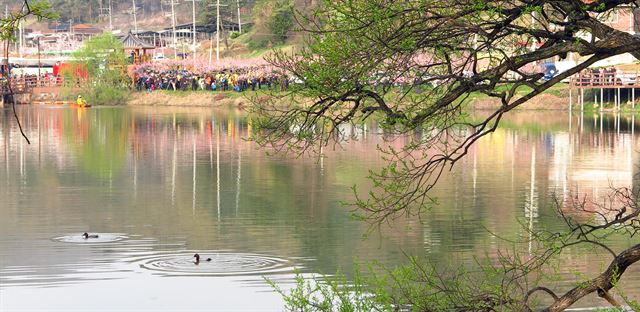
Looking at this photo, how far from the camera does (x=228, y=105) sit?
120 meters

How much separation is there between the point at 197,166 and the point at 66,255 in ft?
80.1

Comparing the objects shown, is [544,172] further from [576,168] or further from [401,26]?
[401,26]

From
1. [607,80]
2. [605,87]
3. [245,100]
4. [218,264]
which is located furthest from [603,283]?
[245,100]

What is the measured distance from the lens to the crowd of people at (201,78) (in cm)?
12775

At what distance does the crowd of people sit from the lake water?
2239 inches

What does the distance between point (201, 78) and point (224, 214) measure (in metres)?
98.5

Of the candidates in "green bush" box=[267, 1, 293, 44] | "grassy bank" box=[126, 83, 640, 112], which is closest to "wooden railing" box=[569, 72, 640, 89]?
"grassy bank" box=[126, 83, 640, 112]

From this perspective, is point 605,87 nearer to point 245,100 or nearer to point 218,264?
point 245,100

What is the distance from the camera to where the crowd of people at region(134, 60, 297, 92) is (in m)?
128

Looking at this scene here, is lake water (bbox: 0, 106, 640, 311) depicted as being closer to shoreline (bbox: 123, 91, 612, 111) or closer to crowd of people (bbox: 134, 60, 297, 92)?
shoreline (bbox: 123, 91, 612, 111)

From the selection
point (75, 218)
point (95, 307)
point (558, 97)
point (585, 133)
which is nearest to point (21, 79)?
point (558, 97)

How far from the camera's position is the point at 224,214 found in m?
36.6

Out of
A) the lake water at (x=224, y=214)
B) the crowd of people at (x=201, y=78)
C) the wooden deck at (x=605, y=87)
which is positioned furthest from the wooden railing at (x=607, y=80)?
the crowd of people at (x=201, y=78)

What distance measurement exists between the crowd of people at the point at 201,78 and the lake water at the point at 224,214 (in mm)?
56873
